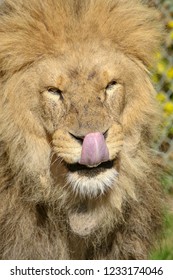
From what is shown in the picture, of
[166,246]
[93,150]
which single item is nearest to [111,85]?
[93,150]

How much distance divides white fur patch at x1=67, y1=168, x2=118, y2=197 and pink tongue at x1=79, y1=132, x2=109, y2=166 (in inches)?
3.4

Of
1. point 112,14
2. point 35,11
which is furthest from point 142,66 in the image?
point 35,11

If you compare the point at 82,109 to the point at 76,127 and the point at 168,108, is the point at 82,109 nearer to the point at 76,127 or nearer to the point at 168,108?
the point at 76,127

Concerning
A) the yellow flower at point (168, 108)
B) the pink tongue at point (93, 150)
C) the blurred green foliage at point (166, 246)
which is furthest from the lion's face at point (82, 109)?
the yellow flower at point (168, 108)

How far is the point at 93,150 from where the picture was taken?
402cm

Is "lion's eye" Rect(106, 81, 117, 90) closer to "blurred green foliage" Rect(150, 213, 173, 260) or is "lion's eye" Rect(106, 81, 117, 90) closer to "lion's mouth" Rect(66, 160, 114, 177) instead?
"lion's mouth" Rect(66, 160, 114, 177)

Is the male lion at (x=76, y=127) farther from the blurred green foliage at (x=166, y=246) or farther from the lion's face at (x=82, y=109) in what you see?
the blurred green foliage at (x=166, y=246)

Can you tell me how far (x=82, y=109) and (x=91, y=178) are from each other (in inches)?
12.5

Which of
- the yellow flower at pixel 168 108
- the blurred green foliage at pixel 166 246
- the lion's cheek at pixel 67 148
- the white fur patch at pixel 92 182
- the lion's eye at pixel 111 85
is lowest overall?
the blurred green foliage at pixel 166 246

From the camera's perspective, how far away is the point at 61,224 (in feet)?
14.9

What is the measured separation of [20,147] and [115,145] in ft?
1.73

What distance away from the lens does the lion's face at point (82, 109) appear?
160 inches

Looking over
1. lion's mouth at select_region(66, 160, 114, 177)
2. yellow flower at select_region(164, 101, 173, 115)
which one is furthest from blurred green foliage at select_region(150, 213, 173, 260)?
yellow flower at select_region(164, 101, 173, 115)
